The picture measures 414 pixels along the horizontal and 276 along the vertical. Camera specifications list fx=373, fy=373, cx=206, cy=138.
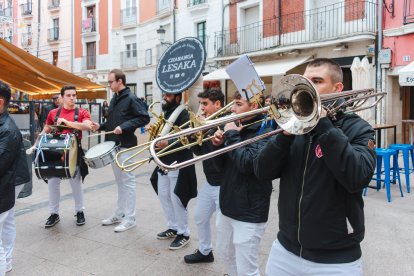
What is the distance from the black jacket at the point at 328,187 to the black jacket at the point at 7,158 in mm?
2141

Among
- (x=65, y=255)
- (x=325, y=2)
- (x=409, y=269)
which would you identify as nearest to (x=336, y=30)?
(x=325, y=2)

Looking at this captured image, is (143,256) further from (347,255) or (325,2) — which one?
(325,2)

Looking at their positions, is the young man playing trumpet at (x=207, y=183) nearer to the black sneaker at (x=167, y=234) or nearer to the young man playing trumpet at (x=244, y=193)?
the young man playing trumpet at (x=244, y=193)

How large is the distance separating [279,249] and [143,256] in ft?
7.10

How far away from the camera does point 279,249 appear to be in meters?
2.06

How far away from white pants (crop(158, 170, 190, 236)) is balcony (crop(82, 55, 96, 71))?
1041 inches

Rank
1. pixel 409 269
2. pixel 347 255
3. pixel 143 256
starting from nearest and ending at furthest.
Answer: pixel 347 255 < pixel 409 269 < pixel 143 256

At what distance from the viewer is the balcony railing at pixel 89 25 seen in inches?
1117

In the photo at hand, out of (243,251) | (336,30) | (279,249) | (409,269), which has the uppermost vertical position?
(336,30)

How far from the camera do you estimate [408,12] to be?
1128 cm

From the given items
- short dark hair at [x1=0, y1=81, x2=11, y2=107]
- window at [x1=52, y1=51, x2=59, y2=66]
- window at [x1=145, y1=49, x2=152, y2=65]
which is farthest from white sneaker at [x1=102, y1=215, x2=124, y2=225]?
window at [x1=52, y1=51, x2=59, y2=66]

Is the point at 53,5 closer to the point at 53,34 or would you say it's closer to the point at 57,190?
the point at 53,34

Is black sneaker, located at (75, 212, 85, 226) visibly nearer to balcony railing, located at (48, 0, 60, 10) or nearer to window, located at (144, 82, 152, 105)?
window, located at (144, 82, 152, 105)

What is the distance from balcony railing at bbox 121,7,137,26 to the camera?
25483 mm
